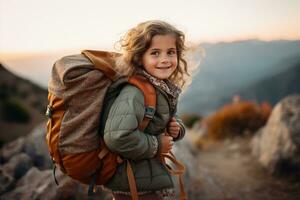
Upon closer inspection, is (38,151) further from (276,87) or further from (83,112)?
(276,87)

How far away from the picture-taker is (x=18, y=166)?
557cm

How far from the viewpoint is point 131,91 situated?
2629 mm

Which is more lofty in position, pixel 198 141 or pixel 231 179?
pixel 231 179

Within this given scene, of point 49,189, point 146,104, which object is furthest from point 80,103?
point 49,189

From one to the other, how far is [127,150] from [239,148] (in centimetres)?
A: 651

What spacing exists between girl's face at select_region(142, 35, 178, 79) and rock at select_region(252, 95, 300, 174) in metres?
4.33

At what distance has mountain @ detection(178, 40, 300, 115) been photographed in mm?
11678

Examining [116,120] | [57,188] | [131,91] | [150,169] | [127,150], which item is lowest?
[57,188]

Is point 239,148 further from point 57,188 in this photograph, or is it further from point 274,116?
point 57,188

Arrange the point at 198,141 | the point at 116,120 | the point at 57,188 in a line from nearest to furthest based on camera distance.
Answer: the point at 116,120, the point at 57,188, the point at 198,141

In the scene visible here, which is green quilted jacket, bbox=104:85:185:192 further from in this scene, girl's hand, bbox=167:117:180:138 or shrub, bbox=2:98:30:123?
shrub, bbox=2:98:30:123

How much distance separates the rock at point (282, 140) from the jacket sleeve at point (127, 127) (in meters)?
4.47

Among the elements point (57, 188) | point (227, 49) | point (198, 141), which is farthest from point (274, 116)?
point (227, 49)

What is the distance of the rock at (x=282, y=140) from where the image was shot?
654 cm
